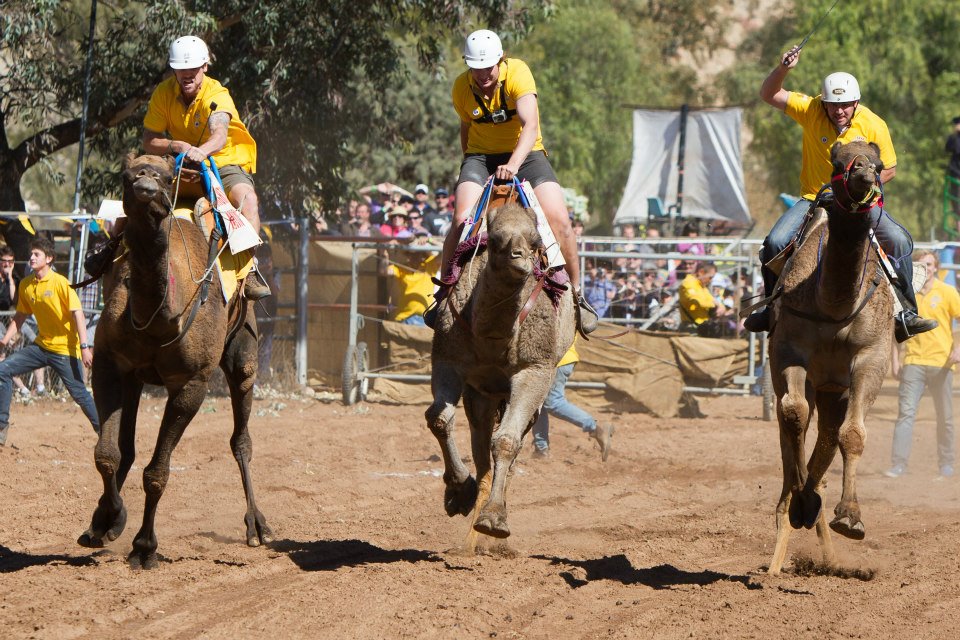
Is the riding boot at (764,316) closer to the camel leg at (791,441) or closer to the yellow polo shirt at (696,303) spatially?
the camel leg at (791,441)

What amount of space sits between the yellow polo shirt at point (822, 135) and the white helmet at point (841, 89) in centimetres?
17

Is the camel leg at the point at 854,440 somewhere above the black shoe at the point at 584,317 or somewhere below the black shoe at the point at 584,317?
below

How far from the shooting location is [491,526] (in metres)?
7.48

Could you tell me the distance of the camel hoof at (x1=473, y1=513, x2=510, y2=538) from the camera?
7480 mm

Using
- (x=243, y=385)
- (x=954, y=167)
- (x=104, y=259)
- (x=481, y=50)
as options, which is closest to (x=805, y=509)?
(x=481, y=50)

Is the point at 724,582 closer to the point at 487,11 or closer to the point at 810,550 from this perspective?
the point at 810,550

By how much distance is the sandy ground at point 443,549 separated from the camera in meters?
6.88

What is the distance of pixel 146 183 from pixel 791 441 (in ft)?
14.5

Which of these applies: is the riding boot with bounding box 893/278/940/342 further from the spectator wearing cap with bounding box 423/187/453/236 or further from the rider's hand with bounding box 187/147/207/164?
the spectator wearing cap with bounding box 423/187/453/236

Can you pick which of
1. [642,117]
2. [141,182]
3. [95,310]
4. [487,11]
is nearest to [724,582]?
[141,182]

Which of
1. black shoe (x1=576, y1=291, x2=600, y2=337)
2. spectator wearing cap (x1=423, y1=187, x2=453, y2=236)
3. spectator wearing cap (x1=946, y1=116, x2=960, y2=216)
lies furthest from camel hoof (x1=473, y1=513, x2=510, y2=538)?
spectator wearing cap (x1=946, y1=116, x2=960, y2=216)

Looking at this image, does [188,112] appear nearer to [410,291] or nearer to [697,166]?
[410,291]

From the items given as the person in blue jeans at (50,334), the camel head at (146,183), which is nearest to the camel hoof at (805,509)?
the camel head at (146,183)

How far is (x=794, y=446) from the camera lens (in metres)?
8.42
